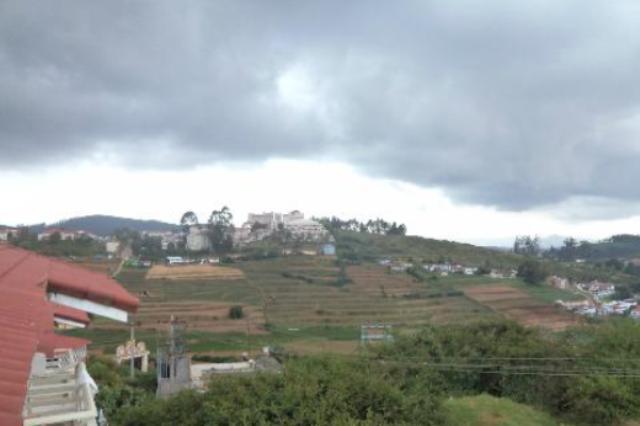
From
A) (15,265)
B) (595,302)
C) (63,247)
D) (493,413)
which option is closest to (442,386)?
(493,413)

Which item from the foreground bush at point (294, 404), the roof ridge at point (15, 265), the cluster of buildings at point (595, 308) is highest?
the roof ridge at point (15, 265)

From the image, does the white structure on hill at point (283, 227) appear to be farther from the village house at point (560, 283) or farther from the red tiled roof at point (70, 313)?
the red tiled roof at point (70, 313)

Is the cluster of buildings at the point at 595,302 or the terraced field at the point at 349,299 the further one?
the terraced field at the point at 349,299

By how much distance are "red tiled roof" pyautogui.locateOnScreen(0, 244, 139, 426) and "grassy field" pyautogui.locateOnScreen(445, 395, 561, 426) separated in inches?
320

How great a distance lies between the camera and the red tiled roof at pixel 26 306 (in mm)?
1576

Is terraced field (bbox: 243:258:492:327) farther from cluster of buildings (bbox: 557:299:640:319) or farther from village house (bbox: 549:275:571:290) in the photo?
village house (bbox: 549:275:571:290)

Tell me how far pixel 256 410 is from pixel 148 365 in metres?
24.4

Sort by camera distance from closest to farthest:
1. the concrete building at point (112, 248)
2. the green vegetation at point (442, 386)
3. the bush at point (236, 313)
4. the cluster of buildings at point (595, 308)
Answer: the green vegetation at point (442, 386) < the cluster of buildings at point (595, 308) < the bush at point (236, 313) < the concrete building at point (112, 248)

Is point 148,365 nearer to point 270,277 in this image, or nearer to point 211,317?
point 211,317

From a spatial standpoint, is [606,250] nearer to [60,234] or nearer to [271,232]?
[271,232]

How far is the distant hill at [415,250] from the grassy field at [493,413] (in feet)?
178

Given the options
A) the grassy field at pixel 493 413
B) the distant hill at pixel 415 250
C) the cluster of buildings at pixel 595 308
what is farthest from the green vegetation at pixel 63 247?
the grassy field at pixel 493 413

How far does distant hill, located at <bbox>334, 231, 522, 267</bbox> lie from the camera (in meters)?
69.6

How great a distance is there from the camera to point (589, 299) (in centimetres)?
4834
